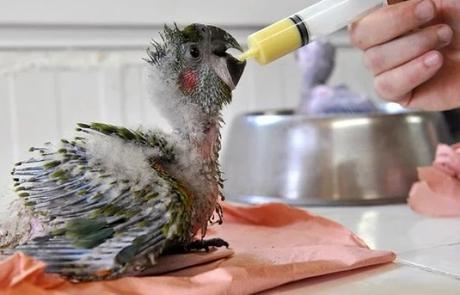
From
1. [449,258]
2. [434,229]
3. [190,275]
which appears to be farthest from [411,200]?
[190,275]

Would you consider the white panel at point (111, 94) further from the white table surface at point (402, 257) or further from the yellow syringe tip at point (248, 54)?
the yellow syringe tip at point (248, 54)

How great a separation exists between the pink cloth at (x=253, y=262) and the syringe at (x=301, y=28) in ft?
0.39

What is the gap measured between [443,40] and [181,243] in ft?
0.99

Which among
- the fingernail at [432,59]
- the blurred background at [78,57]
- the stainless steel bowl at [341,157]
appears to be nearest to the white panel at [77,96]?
the blurred background at [78,57]

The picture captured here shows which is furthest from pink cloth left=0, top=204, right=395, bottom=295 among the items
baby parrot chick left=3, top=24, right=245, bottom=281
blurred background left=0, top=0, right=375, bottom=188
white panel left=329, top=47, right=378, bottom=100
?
white panel left=329, top=47, right=378, bottom=100

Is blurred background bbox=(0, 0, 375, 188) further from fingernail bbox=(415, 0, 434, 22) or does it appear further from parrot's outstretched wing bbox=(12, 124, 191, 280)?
parrot's outstretched wing bbox=(12, 124, 191, 280)

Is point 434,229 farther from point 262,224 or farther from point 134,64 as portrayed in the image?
point 134,64

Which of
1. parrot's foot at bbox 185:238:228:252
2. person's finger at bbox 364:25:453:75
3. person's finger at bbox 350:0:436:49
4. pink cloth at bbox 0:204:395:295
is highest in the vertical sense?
person's finger at bbox 350:0:436:49

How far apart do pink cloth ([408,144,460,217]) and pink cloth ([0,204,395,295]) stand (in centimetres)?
15

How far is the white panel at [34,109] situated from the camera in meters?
0.87

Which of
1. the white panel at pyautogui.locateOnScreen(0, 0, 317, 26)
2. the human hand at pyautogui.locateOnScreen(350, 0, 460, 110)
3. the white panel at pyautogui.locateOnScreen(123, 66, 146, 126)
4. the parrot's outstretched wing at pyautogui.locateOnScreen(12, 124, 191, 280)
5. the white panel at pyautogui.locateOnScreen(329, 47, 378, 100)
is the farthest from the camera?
the white panel at pyautogui.locateOnScreen(329, 47, 378, 100)

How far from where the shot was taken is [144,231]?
329mm

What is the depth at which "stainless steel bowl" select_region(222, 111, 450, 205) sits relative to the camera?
718mm

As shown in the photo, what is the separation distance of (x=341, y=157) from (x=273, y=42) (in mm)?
337
